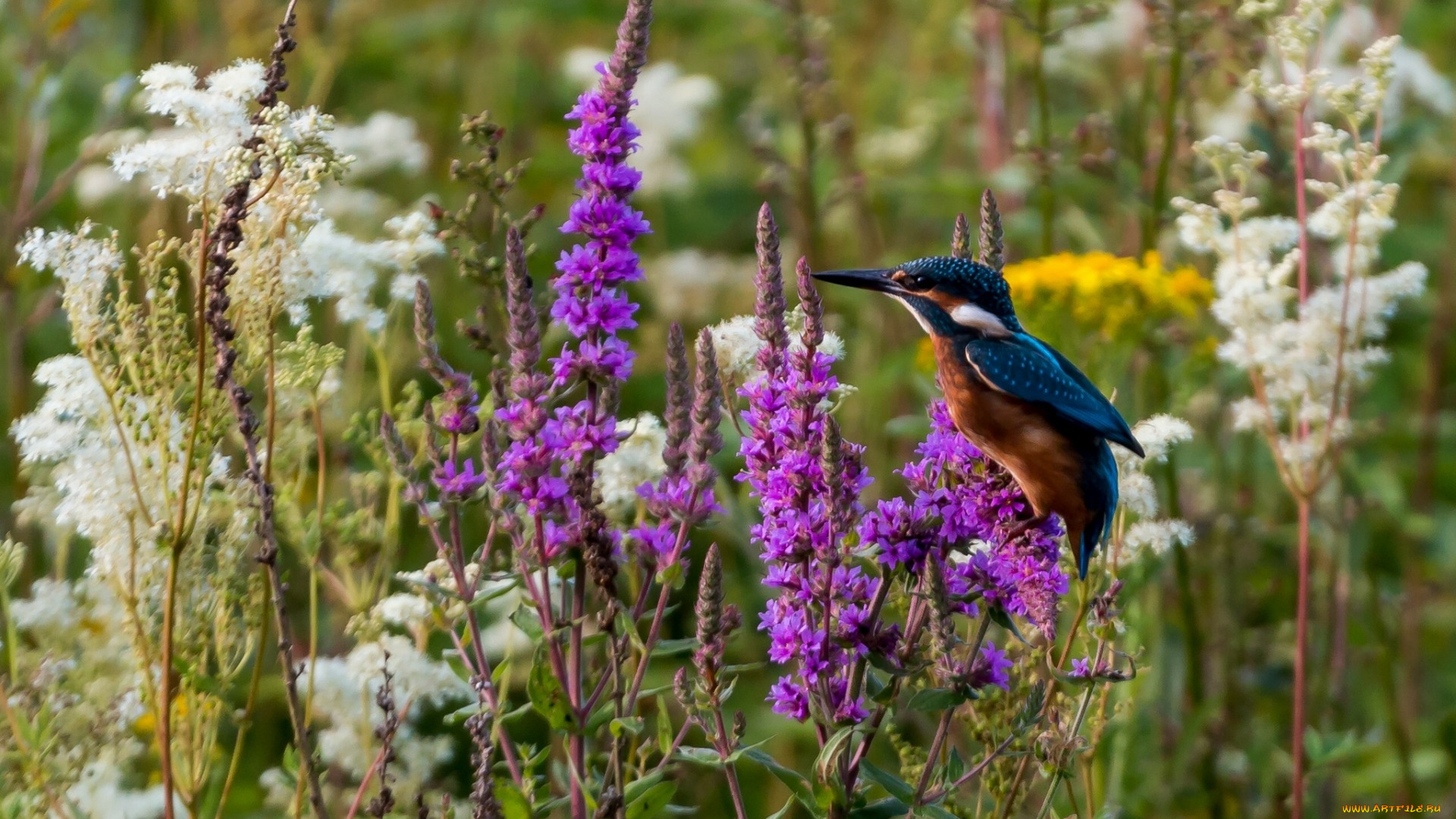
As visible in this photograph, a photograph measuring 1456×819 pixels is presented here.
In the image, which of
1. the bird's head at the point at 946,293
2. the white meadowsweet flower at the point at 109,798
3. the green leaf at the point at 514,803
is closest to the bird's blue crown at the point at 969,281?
the bird's head at the point at 946,293

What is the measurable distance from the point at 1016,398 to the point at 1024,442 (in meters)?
0.13

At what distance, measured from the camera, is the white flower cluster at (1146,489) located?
242 centimetres

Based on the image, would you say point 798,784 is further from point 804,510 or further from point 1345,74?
point 1345,74

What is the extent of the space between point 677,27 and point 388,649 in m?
3.97

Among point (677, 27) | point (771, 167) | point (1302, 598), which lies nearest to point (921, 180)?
point (771, 167)

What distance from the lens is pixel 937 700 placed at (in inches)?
72.9

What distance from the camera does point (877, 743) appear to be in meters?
3.55

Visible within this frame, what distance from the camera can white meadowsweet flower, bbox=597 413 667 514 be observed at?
2.48 metres

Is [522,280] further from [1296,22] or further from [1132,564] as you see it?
[1296,22]

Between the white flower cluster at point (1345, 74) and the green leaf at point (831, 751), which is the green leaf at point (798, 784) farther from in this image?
the white flower cluster at point (1345, 74)

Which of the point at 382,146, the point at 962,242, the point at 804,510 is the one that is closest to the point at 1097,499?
the point at 962,242

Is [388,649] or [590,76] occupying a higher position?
[590,76]

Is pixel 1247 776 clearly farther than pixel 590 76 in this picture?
No

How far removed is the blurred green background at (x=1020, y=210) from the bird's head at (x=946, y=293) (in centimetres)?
A: 84
